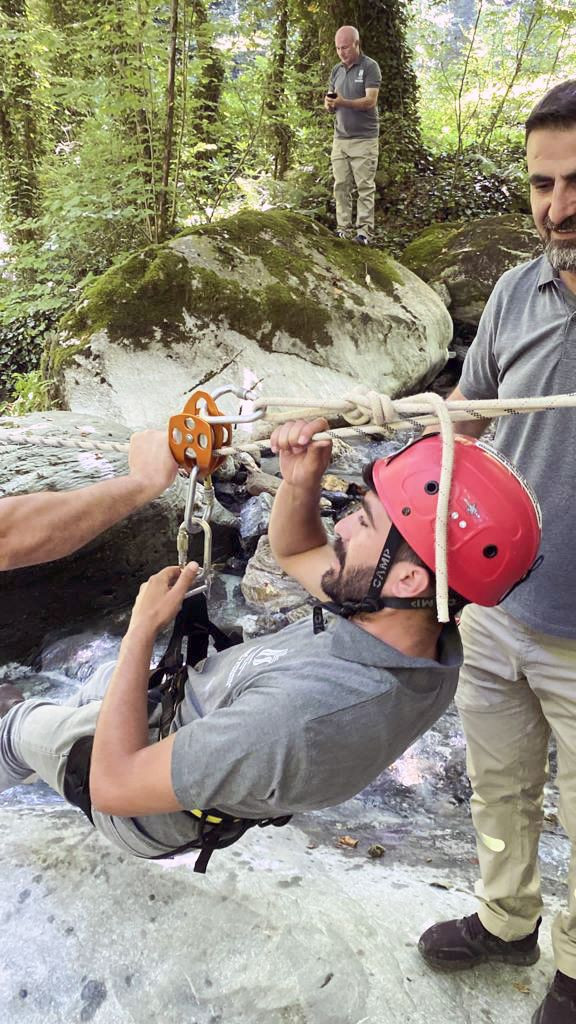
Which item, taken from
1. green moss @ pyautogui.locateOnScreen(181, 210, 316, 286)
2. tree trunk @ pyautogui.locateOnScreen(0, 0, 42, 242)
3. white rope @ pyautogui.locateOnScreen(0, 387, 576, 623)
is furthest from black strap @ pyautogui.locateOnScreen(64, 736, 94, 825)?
tree trunk @ pyautogui.locateOnScreen(0, 0, 42, 242)

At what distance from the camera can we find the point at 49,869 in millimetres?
2139

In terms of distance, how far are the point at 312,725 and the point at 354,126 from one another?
32.9 feet

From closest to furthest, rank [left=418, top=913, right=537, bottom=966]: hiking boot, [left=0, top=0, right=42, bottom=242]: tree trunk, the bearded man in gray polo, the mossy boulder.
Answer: [left=418, top=913, right=537, bottom=966]: hiking boot → the mossy boulder → the bearded man in gray polo → [left=0, top=0, right=42, bottom=242]: tree trunk

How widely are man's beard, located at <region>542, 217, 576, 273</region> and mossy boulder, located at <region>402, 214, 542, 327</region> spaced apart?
716 cm

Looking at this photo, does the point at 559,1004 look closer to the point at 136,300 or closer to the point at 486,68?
the point at 136,300

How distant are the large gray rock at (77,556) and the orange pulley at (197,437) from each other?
3027 millimetres

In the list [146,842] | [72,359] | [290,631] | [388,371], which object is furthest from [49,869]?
[388,371]

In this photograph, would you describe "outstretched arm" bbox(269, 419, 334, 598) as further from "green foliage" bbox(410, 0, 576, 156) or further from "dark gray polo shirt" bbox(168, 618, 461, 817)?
"green foliage" bbox(410, 0, 576, 156)

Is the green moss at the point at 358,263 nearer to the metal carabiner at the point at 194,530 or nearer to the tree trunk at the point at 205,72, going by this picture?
the tree trunk at the point at 205,72

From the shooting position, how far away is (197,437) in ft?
5.88

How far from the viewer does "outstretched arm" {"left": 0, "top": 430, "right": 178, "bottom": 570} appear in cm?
193

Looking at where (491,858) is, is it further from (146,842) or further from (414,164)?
(414,164)

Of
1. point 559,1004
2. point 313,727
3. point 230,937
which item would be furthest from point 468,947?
point 313,727

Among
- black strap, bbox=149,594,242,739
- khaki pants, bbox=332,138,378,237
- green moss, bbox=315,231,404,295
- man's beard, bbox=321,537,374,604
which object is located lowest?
black strap, bbox=149,594,242,739
